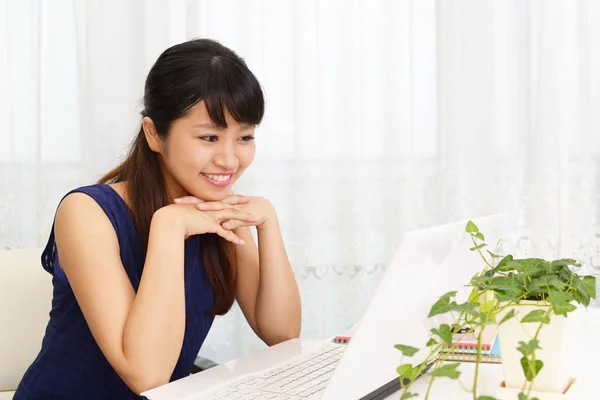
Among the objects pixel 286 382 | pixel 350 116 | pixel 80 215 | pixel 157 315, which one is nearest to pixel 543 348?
pixel 286 382

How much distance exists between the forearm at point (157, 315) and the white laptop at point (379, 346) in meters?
0.12

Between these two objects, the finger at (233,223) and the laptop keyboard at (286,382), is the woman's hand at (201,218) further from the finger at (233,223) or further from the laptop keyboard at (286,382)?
the laptop keyboard at (286,382)

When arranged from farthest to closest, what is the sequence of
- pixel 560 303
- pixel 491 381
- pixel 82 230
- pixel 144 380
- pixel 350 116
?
pixel 350 116 → pixel 82 230 → pixel 144 380 → pixel 491 381 → pixel 560 303

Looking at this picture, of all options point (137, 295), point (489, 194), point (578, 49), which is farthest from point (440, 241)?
point (578, 49)

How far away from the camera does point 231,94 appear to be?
→ 4.57 ft

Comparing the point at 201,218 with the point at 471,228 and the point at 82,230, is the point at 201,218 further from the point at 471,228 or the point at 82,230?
the point at 471,228

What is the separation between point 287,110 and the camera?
236 cm

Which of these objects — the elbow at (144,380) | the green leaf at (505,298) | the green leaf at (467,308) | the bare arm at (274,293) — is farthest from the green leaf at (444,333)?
the bare arm at (274,293)

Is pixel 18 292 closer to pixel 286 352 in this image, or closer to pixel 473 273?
pixel 286 352

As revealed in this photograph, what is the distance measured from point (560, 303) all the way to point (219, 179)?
2.72ft

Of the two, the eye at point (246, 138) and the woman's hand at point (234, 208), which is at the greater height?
the eye at point (246, 138)

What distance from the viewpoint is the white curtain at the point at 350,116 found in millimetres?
2150

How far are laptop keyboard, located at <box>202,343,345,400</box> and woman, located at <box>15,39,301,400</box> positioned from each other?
0.21 meters

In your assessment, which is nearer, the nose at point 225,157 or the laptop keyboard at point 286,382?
A: the laptop keyboard at point 286,382
